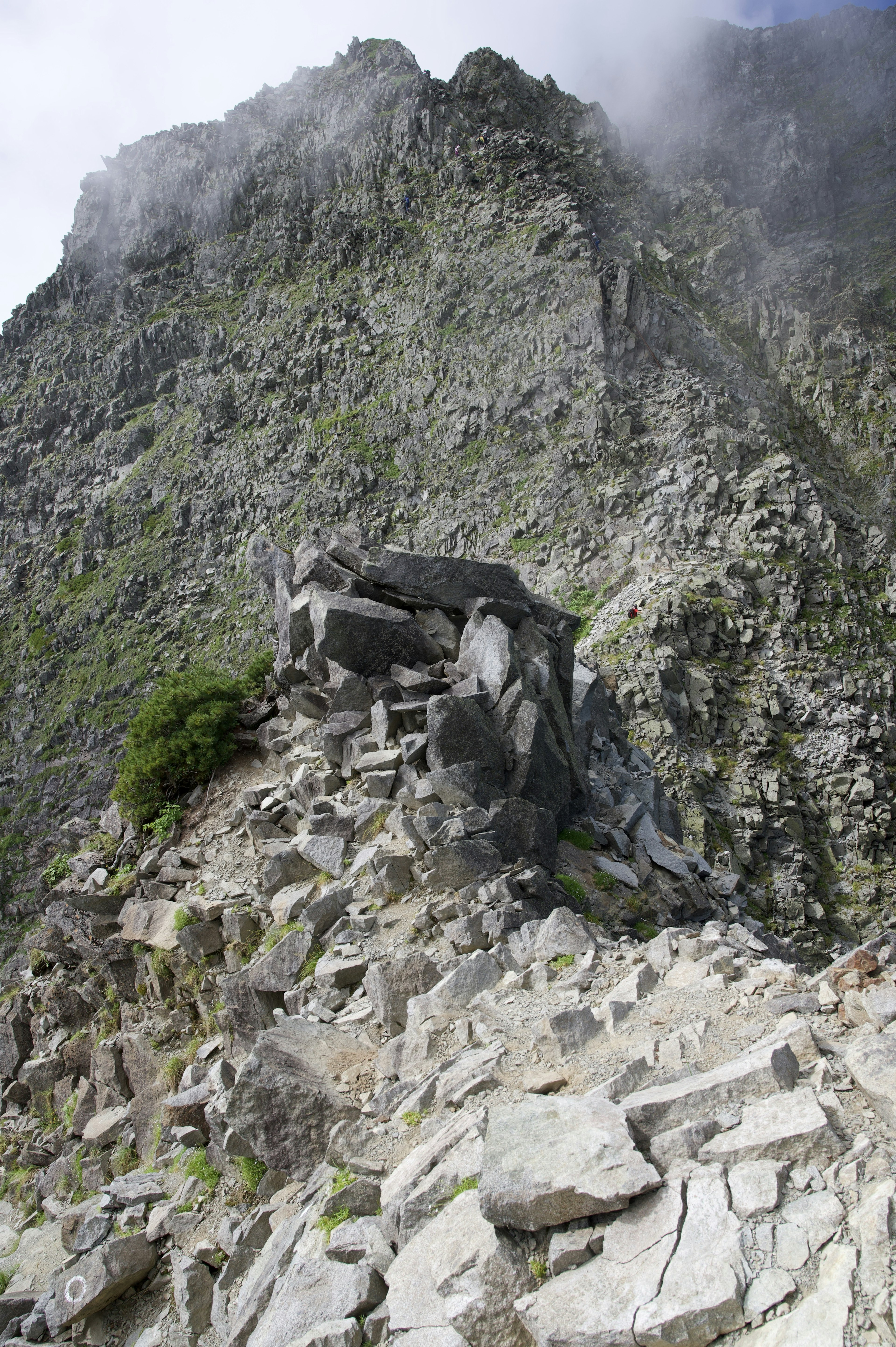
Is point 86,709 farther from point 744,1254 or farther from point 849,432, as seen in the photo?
point 744,1254

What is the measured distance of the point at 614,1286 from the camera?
3.46 metres

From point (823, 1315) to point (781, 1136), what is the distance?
921 mm

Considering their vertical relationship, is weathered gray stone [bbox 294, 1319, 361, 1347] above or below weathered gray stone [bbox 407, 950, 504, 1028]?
above

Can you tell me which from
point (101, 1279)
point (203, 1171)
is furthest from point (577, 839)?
point (101, 1279)

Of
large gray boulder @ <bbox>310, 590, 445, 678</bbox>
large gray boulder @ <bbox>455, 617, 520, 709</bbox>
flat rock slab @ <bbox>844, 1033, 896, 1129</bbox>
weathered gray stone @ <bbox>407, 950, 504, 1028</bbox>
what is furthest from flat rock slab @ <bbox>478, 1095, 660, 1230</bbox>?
large gray boulder @ <bbox>310, 590, 445, 678</bbox>

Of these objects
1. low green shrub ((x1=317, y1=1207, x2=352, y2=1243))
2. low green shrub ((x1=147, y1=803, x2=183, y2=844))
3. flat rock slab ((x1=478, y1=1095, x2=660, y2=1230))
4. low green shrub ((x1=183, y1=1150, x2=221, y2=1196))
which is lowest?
low green shrub ((x1=183, y1=1150, x2=221, y2=1196))

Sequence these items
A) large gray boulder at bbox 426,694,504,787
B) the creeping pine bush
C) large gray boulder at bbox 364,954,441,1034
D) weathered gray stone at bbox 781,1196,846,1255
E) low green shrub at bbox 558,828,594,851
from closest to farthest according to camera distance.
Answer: weathered gray stone at bbox 781,1196,846,1255 → large gray boulder at bbox 364,954,441,1034 → large gray boulder at bbox 426,694,504,787 → low green shrub at bbox 558,828,594,851 → the creeping pine bush

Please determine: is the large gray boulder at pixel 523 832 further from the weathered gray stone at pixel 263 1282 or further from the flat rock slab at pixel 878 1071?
the flat rock slab at pixel 878 1071

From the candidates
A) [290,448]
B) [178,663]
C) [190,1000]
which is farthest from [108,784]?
[190,1000]

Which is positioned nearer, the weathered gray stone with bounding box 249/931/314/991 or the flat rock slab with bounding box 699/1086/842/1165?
the flat rock slab with bounding box 699/1086/842/1165

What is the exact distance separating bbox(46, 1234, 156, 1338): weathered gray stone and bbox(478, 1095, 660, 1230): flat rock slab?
166 inches

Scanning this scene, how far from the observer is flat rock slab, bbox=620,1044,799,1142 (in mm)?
4270

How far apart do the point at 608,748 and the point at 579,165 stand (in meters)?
77.8

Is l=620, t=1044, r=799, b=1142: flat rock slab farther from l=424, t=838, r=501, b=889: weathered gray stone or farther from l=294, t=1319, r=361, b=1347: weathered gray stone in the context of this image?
l=424, t=838, r=501, b=889: weathered gray stone
